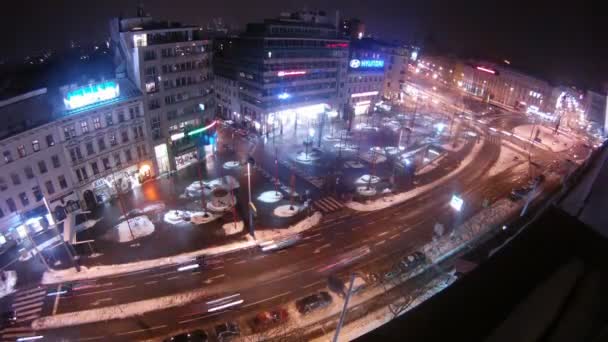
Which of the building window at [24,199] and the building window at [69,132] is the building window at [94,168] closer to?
the building window at [69,132]

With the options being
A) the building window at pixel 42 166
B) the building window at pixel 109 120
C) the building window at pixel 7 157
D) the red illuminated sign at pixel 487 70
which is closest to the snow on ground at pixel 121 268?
the building window at pixel 42 166

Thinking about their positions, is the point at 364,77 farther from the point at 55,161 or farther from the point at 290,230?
the point at 55,161

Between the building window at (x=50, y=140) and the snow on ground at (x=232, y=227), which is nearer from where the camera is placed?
the building window at (x=50, y=140)

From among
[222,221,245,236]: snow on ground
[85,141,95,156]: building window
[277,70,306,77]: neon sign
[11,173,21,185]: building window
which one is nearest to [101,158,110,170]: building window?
[85,141,95,156]: building window

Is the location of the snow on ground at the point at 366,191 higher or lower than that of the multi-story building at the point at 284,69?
lower

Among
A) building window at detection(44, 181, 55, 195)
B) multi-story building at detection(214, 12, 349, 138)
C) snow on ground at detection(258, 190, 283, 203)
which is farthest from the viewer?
multi-story building at detection(214, 12, 349, 138)

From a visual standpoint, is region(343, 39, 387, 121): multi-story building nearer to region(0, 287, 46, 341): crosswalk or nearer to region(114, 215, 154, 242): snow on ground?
region(114, 215, 154, 242): snow on ground

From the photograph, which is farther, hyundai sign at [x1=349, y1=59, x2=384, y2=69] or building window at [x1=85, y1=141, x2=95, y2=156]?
hyundai sign at [x1=349, y1=59, x2=384, y2=69]
